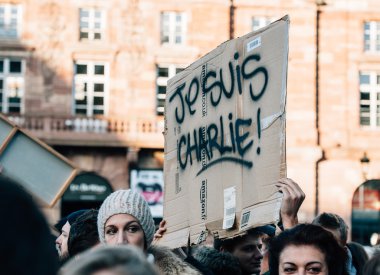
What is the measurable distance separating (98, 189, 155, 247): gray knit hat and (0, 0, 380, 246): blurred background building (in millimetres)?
23318

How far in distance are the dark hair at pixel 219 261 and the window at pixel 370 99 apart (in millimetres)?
24533

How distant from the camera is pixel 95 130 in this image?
92.3 ft

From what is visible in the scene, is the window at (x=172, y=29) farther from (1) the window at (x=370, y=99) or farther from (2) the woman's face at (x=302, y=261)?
(2) the woman's face at (x=302, y=261)

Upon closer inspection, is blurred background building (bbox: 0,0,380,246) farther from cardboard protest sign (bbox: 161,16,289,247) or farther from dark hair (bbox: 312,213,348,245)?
cardboard protest sign (bbox: 161,16,289,247)

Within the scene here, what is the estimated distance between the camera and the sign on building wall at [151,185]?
27.7 m

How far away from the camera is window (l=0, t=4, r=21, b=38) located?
28.3m

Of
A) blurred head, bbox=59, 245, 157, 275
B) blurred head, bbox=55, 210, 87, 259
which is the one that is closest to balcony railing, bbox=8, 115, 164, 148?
blurred head, bbox=55, 210, 87, 259

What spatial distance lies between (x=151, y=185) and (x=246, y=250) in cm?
2204

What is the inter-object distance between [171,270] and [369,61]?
86.6 ft

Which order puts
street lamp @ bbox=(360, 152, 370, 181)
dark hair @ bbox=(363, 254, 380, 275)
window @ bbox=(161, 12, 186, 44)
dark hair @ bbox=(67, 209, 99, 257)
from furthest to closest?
window @ bbox=(161, 12, 186, 44) → street lamp @ bbox=(360, 152, 370, 181) → dark hair @ bbox=(67, 209, 99, 257) → dark hair @ bbox=(363, 254, 380, 275)

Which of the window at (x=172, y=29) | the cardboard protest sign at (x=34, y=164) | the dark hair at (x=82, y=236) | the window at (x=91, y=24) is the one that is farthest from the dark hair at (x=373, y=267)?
the window at (x=172, y=29)

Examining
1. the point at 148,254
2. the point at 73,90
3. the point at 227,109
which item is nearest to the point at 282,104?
the point at 227,109

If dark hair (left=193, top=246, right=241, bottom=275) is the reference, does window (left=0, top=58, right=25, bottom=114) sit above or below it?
above

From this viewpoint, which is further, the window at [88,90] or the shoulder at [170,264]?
the window at [88,90]
